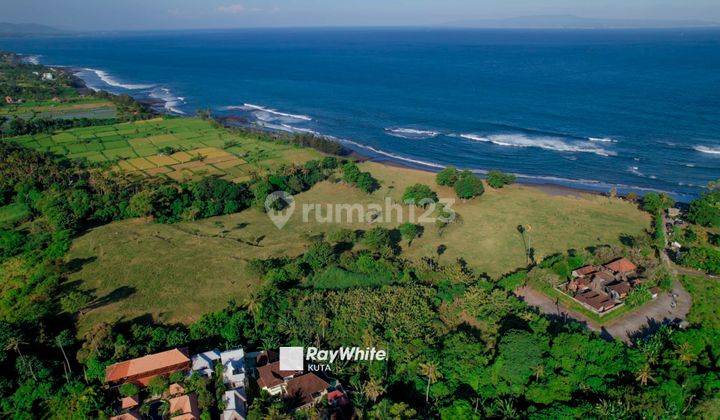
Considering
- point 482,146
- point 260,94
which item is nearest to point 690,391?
point 482,146

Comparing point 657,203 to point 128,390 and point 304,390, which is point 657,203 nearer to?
point 304,390

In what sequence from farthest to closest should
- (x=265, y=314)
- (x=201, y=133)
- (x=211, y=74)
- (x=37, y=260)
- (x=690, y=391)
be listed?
(x=211, y=74) < (x=201, y=133) < (x=37, y=260) < (x=265, y=314) < (x=690, y=391)

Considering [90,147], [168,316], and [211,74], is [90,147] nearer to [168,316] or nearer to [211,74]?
[168,316]

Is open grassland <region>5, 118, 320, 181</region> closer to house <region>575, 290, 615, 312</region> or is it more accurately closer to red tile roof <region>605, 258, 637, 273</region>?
house <region>575, 290, 615, 312</region>

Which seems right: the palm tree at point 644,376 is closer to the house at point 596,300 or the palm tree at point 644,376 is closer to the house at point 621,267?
the house at point 596,300

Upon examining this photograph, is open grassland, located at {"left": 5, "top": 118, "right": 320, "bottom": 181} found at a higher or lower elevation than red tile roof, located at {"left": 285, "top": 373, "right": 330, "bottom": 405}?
higher

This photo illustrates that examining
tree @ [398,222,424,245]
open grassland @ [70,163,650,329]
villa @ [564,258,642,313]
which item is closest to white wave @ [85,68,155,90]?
open grassland @ [70,163,650,329]
